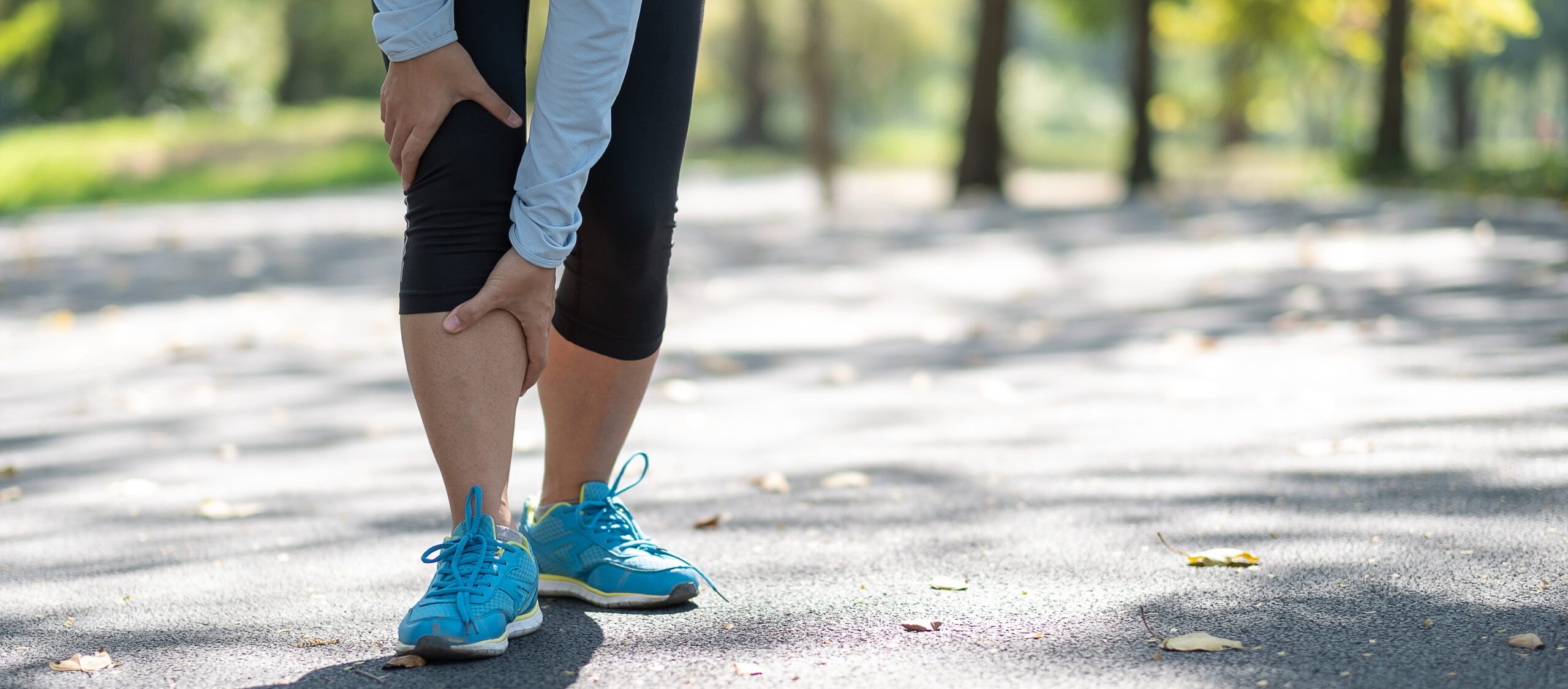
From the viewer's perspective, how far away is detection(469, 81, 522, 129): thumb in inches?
83.8

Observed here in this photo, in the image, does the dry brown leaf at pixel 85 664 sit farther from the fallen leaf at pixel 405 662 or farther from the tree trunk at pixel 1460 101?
the tree trunk at pixel 1460 101

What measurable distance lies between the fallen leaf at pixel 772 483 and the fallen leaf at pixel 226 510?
120 centimetres

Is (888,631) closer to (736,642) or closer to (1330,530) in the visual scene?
(736,642)

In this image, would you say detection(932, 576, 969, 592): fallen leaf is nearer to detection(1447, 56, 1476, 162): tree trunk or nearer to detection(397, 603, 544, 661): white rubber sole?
detection(397, 603, 544, 661): white rubber sole

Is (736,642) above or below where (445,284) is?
below

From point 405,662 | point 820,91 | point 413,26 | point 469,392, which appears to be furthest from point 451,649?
point 820,91

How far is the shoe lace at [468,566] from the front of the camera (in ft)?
7.04

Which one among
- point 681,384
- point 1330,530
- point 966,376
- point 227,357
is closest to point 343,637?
point 1330,530

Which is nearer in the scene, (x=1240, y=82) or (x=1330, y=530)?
(x=1330, y=530)

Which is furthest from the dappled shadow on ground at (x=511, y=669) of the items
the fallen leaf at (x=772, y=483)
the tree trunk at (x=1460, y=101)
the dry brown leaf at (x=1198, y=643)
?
the tree trunk at (x=1460, y=101)

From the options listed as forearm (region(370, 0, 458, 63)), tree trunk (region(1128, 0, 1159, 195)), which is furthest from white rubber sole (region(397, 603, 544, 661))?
tree trunk (region(1128, 0, 1159, 195))

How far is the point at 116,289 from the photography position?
943 cm

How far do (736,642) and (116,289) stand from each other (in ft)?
27.8

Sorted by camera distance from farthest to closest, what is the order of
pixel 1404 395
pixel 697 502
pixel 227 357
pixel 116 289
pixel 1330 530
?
pixel 116 289, pixel 227 357, pixel 1404 395, pixel 697 502, pixel 1330 530
